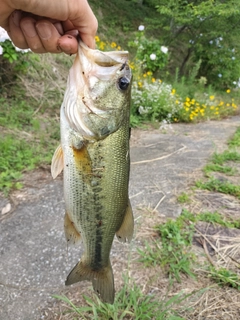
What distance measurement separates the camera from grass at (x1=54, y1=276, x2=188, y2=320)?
2.09 meters

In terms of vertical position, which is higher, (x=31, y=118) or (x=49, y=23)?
(x=49, y=23)

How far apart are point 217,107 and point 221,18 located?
13.6 feet

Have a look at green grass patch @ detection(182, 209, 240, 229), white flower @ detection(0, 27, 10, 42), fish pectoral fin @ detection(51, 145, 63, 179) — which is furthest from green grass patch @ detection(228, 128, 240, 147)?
fish pectoral fin @ detection(51, 145, 63, 179)

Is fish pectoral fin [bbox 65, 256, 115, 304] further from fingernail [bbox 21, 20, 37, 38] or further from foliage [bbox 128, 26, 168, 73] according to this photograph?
foliage [bbox 128, 26, 168, 73]

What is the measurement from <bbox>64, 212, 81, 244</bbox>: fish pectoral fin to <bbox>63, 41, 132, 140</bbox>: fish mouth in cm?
46

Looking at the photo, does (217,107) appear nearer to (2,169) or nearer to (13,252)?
(2,169)

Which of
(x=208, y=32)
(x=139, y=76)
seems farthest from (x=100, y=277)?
(x=208, y=32)

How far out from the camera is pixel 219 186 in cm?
390

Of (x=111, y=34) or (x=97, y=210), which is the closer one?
(x=97, y=210)

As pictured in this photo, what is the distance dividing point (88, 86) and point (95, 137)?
238mm

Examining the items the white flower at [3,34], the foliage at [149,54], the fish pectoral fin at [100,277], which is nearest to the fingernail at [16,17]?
the fish pectoral fin at [100,277]

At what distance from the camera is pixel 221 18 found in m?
11.5

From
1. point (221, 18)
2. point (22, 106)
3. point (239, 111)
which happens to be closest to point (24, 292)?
point (22, 106)

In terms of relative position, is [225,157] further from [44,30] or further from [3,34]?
[44,30]
